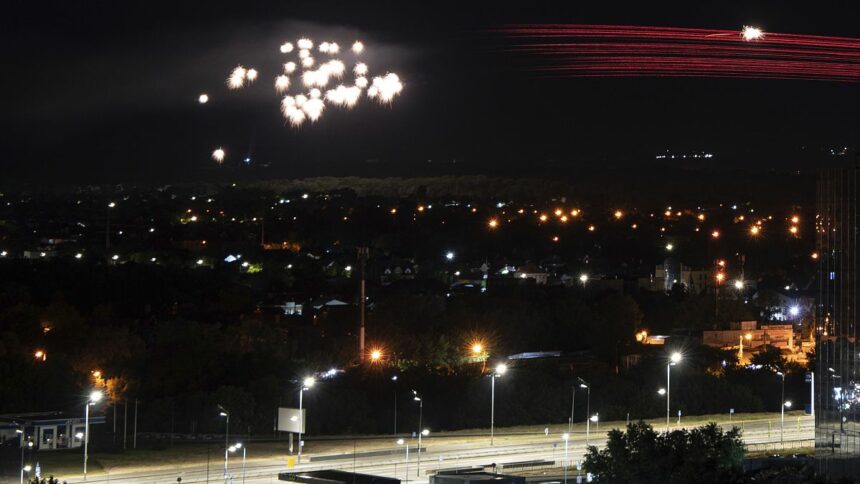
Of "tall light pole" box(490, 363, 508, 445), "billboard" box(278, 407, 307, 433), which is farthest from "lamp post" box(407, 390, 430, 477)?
"billboard" box(278, 407, 307, 433)

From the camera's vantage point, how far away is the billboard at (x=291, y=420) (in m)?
19.1

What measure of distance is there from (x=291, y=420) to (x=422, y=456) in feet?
7.17

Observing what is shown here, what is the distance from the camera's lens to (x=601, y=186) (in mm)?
100375

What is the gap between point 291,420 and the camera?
19516 mm

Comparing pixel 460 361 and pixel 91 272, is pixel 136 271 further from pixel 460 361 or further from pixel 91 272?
pixel 460 361

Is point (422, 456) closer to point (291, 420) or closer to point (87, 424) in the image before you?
point (291, 420)

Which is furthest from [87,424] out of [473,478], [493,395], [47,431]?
[493,395]

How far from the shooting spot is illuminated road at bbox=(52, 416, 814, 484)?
653 inches

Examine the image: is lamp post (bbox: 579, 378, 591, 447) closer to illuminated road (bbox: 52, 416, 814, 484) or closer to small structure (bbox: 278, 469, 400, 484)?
illuminated road (bbox: 52, 416, 814, 484)

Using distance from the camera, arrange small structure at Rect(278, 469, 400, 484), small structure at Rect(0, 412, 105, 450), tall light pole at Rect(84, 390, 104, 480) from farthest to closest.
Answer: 1. small structure at Rect(0, 412, 105, 450)
2. tall light pole at Rect(84, 390, 104, 480)
3. small structure at Rect(278, 469, 400, 484)

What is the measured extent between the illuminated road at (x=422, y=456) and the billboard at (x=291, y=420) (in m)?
0.32

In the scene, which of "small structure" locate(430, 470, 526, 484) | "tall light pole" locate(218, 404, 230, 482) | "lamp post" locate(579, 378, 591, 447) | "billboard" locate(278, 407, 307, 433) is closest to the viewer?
"small structure" locate(430, 470, 526, 484)

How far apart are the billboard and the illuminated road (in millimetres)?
319

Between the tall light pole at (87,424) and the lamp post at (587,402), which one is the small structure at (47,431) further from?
the lamp post at (587,402)
